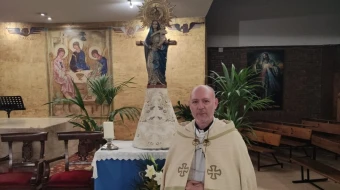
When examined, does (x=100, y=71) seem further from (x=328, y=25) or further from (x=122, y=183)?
(x=328, y=25)

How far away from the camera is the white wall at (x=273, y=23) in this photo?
7852 millimetres

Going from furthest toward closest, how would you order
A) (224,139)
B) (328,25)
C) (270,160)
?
(328,25) → (270,160) → (224,139)

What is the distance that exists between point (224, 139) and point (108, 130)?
141 centimetres

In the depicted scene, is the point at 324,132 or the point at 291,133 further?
the point at 324,132

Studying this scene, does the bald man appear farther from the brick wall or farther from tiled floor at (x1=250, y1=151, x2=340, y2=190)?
the brick wall

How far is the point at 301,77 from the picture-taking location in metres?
7.90

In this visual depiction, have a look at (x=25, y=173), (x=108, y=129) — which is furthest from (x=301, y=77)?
(x=25, y=173)

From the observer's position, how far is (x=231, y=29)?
8008 millimetres

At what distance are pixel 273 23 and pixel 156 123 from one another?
621cm

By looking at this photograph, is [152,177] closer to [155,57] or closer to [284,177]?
[155,57]

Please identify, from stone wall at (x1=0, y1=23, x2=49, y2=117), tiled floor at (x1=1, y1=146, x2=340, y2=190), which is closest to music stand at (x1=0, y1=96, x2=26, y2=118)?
stone wall at (x1=0, y1=23, x2=49, y2=117)

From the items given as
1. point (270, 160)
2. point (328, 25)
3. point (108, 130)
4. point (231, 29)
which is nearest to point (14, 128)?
point (108, 130)

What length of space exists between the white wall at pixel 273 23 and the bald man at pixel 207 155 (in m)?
6.17

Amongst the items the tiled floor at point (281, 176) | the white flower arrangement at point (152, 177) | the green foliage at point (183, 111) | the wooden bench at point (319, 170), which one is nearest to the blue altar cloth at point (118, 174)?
the white flower arrangement at point (152, 177)
